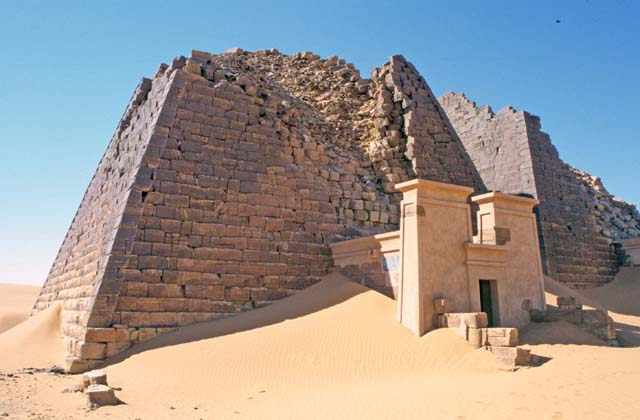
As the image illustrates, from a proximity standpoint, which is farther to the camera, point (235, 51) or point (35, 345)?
point (235, 51)

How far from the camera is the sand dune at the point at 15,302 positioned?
17672 millimetres

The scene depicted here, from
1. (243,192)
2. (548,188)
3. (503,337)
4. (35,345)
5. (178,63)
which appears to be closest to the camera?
(503,337)

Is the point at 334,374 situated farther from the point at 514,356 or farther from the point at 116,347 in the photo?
the point at 116,347

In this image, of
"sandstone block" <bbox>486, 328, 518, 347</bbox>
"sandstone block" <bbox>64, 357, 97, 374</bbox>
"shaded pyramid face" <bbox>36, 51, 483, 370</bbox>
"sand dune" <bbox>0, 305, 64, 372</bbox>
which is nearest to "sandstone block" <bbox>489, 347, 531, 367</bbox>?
"sandstone block" <bbox>486, 328, 518, 347</bbox>

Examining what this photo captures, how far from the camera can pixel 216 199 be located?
40.3 ft

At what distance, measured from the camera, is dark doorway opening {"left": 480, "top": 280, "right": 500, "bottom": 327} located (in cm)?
1114

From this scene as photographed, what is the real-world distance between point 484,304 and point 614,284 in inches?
432

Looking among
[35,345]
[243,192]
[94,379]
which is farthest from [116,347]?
[243,192]

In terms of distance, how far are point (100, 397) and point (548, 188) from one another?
664 inches

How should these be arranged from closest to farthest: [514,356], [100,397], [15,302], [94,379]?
[100,397] → [94,379] → [514,356] → [15,302]

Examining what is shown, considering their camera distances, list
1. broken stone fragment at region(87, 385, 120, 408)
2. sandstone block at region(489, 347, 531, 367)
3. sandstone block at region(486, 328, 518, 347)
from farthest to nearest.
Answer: sandstone block at region(486, 328, 518, 347), sandstone block at region(489, 347, 531, 367), broken stone fragment at region(87, 385, 120, 408)

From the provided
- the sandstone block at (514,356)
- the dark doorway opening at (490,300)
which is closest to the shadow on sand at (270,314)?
the dark doorway opening at (490,300)

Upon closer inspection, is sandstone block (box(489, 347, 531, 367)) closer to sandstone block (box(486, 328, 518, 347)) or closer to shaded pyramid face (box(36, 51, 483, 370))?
sandstone block (box(486, 328, 518, 347))

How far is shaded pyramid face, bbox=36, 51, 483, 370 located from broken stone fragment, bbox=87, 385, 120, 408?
104 inches
